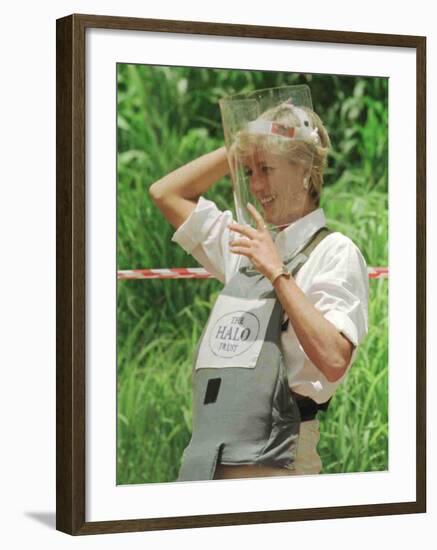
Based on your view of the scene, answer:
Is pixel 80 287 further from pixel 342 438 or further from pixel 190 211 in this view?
pixel 342 438

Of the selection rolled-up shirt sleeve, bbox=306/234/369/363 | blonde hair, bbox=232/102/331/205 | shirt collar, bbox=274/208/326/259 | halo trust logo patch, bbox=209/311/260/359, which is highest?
blonde hair, bbox=232/102/331/205

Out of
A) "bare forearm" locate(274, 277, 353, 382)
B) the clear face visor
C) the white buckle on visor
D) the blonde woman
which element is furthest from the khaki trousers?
the white buckle on visor

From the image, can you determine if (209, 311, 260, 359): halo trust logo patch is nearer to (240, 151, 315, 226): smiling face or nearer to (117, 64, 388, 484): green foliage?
(117, 64, 388, 484): green foliage

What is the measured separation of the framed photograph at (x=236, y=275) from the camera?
14.7 feet

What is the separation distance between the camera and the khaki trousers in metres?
4.65

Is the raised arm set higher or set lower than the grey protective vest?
higher

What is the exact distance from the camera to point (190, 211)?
4664 mm

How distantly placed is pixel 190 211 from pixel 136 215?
0.17 metres

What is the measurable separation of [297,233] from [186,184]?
33 cm

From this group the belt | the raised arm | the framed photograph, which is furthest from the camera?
the belt

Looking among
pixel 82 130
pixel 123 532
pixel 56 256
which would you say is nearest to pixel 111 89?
pixel 82 130

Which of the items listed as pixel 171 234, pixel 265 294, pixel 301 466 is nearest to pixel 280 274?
pixel 265 294

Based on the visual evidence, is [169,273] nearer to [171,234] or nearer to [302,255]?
[171,234]

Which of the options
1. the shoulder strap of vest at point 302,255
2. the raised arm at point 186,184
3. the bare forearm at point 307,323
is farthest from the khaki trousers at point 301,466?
the raised arm at point 186,184
